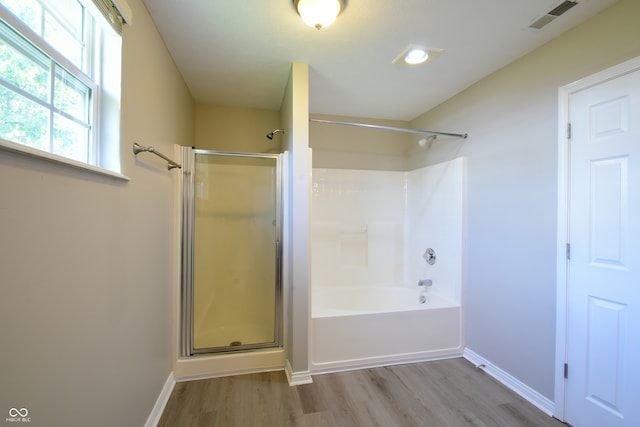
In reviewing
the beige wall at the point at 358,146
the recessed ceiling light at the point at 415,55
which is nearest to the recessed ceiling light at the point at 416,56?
the recessed ceiling light at the point at 415,55

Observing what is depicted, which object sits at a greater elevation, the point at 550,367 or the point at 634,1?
the point at 634,1

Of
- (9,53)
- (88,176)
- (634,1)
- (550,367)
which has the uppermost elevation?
(634,1)

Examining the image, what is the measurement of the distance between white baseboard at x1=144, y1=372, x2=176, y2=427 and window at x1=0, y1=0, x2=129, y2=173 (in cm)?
146

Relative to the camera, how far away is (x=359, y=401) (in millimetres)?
1771

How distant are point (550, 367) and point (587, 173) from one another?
1.26m

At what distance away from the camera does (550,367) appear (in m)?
1.67

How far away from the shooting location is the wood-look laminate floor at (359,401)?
160cm

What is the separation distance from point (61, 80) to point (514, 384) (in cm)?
312

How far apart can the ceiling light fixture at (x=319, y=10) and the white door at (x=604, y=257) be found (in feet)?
5.10

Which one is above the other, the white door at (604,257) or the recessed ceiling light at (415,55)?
the recessed ceiling light at (415,55)

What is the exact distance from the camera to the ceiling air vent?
139 centimetres

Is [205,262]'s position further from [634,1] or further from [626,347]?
[634,1]

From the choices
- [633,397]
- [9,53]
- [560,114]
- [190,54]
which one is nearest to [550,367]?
[633,397]

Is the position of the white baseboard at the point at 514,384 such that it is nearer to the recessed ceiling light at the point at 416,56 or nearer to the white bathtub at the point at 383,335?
the white bathtub at the point at 383,335
